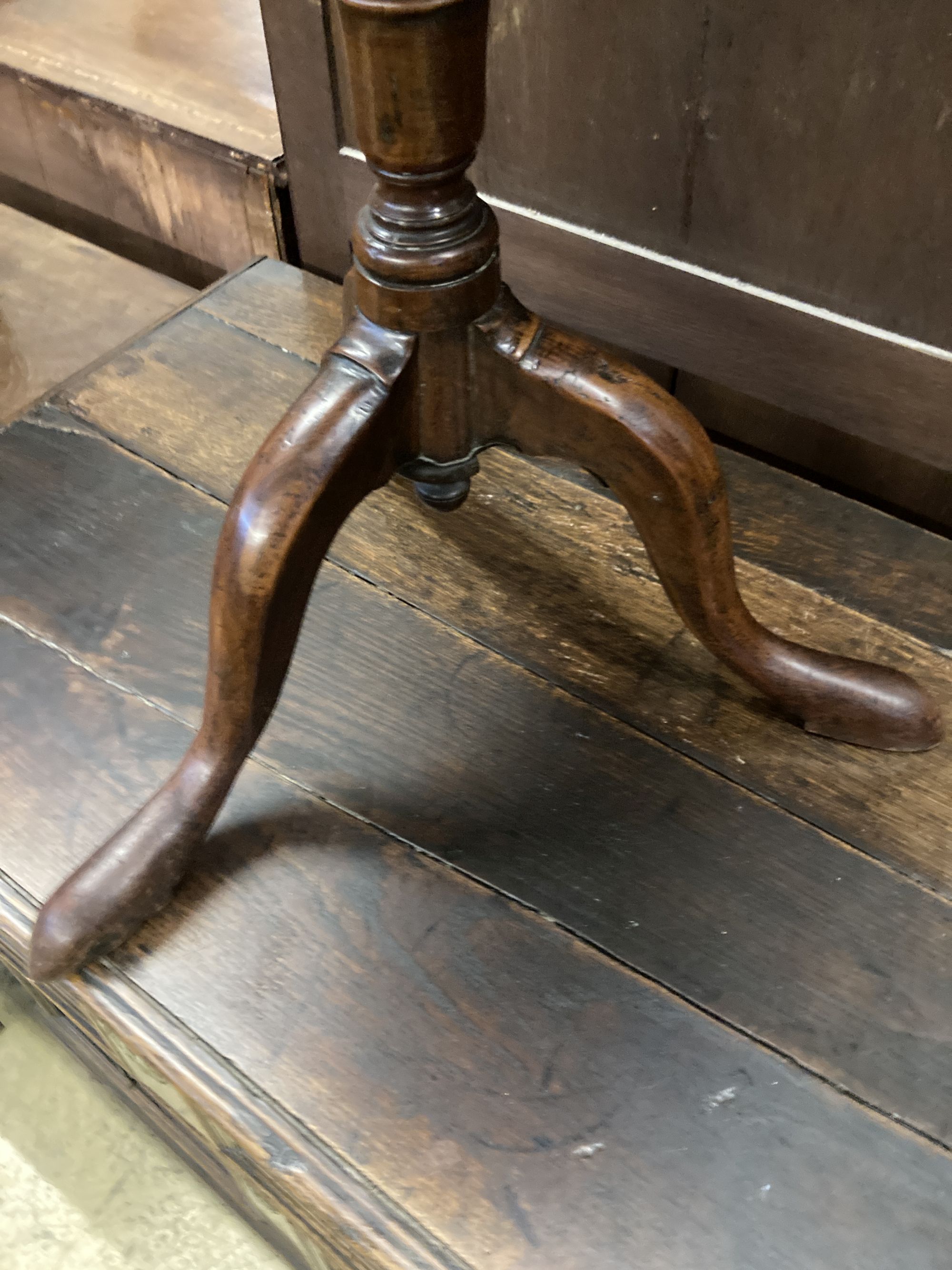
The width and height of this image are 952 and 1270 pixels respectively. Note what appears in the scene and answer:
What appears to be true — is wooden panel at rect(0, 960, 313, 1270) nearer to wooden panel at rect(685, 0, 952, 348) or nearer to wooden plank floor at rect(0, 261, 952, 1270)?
wooden plank floor at rect(0, 261, 952, 1270)

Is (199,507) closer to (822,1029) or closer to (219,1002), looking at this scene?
(219,1002)

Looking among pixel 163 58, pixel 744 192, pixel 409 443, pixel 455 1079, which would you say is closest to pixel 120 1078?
pixel 455 1079

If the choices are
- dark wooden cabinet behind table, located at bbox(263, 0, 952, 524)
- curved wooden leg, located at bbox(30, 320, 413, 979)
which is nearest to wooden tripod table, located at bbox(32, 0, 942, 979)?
curved wooden leg, located at bbox(30, 320, 413, 979)

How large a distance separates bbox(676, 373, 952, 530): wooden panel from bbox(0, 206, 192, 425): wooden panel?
59cm

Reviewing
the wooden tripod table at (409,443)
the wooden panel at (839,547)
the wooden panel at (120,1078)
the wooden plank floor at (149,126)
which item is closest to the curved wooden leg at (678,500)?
the wooden tripod table at (409,443)

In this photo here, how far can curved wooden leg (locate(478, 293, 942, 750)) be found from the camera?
576mm

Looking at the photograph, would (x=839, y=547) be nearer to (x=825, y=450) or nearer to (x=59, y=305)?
(x=825, y=450)

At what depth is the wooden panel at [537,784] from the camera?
592 millimetres

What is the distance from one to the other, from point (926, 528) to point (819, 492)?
12 centimetres

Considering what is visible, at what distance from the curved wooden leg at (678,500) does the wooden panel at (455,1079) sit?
0.22 meters

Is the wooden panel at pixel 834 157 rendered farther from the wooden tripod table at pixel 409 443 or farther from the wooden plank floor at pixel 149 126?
the wooden plank floor at pixel 149 126

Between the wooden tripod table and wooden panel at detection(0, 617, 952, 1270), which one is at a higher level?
the wooden tripod table

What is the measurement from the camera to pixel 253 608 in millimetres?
563

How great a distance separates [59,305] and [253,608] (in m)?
0.81
